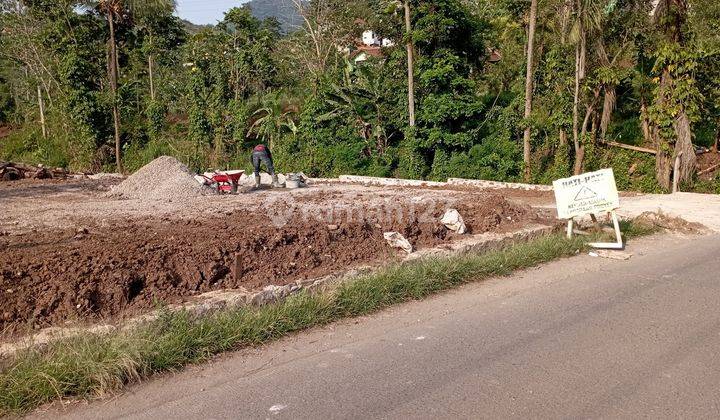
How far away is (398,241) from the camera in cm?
752

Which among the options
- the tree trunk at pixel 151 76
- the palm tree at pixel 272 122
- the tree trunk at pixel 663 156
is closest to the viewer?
the tree trunk at pixel 663 156

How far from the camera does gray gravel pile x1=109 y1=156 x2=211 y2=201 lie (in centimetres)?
1302

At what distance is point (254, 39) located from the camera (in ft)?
86.8

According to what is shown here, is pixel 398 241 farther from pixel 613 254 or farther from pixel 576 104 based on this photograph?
pixel 576 104

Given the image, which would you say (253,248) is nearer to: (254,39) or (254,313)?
(254,313)

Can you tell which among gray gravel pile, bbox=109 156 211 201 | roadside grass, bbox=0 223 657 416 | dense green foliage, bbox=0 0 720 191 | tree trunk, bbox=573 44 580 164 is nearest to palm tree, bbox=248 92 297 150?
dense green foliage, bbox=0 0 720 191

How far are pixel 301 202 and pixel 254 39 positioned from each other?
56.0 ft

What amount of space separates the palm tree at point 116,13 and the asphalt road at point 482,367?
71.4 ft

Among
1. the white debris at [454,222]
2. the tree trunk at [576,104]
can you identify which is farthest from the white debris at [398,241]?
the tree trunk at [576,104]

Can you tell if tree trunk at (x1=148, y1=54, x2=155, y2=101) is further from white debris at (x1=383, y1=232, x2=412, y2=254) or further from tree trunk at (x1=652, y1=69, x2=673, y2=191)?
white debris at (x1=383, y1=232, x2=412, y2=254)

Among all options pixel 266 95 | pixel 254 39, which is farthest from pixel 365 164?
pixel 254 39

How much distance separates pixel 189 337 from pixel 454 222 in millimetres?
5104

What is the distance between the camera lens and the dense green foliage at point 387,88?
15438 mm

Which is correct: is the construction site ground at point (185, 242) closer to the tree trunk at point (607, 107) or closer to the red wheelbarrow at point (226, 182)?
the red wheelbarrow at point (226, 182)
